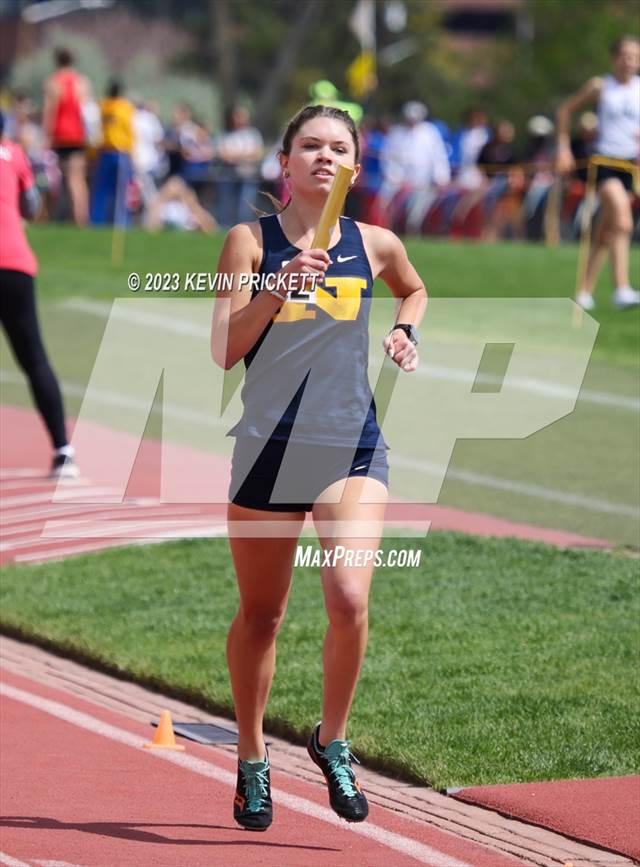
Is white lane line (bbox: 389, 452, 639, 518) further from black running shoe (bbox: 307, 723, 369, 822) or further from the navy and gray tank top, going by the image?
the navy and gray tank top

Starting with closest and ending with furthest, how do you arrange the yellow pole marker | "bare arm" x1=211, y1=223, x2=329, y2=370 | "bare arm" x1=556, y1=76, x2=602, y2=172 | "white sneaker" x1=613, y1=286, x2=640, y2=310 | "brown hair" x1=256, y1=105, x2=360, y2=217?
the yellow pole marker, "bare arm" x1=211, y1=223, x2=329, y2=370, "brown hair" x1=256, y1=105, x2=360, y2=217, "bare arm" x1=556, y1=76, x2=602, y2=172, "white sneaker" x1=613, y1=286, x2=640, y2=310

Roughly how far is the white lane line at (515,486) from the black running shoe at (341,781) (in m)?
5.36

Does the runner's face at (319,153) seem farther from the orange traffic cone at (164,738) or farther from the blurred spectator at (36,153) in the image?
the blurred spectator at (36,153)

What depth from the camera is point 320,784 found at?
21.6 feet

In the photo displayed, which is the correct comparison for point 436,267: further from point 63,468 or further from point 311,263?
point 311,263

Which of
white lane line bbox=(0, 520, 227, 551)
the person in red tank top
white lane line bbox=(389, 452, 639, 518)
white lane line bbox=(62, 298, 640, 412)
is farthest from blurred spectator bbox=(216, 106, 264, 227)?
white lane line bbox=(0, 520, 227, 551)

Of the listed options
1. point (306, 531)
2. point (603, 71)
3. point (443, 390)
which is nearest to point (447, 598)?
point (306, 531)

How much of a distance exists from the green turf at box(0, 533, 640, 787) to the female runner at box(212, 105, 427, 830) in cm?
117

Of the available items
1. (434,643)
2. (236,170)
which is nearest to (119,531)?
(434,643)

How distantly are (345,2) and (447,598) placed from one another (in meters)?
73.4

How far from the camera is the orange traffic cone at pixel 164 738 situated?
696 cm

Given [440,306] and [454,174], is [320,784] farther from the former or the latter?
[454,174]

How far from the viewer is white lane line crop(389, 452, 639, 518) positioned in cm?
1109

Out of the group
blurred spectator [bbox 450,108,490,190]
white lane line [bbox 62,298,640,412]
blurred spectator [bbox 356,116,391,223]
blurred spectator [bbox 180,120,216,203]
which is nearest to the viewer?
white lane line [bbox 62,298,640,412]
